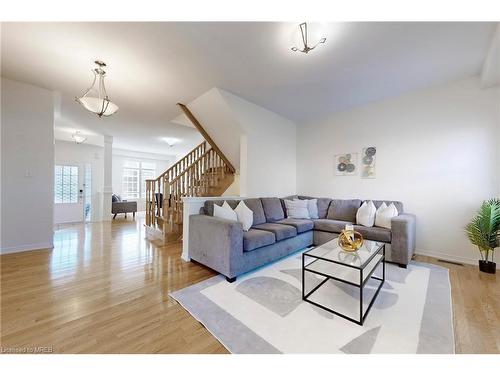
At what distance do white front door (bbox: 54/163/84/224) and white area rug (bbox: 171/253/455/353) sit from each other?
6162 mm

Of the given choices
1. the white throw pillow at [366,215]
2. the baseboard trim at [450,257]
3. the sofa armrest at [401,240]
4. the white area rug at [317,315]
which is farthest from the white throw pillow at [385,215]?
the baseboard trim at [450,257]

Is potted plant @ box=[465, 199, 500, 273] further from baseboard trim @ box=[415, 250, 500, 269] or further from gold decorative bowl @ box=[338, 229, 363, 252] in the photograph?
gold decorative bowl @ box=[338, 229, 363, 252]

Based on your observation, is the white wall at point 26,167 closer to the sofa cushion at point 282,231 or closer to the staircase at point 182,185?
the staircase at point 182,185

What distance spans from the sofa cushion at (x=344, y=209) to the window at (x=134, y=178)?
752cm

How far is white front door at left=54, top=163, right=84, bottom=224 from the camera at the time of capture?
5902 millimetres

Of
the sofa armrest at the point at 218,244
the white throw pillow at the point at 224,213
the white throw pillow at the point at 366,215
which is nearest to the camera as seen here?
the sofa armrest at the point at 218,244

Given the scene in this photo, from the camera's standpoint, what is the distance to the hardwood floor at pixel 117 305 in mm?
1336

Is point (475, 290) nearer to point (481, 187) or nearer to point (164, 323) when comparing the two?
point (481, 187)

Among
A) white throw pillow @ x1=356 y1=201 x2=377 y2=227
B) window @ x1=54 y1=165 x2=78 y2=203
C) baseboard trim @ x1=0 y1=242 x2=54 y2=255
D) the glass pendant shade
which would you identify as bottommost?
baseboard trim @ x1=0 y1=242 x2=54 y2=255

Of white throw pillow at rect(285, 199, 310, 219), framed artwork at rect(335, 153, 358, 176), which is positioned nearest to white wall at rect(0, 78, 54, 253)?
white throw pillow at rect(285, 199, 310, 219)

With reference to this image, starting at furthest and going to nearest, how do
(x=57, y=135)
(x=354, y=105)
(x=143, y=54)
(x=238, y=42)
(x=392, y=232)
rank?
1. (x=57, y=135)
2. (x=354, y=105)
3. (x=392, y=232)
4. (x=143, y=54)
5. (x=238, y=42)
